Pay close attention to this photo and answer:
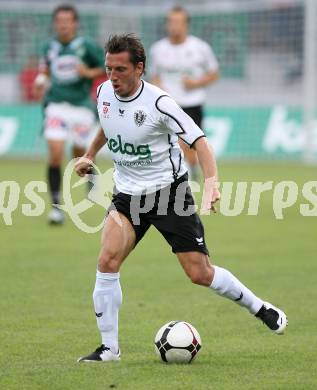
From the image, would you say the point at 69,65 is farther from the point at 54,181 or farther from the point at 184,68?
the point at 184,68

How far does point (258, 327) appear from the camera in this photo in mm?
7809

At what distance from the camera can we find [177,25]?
15.8 meters

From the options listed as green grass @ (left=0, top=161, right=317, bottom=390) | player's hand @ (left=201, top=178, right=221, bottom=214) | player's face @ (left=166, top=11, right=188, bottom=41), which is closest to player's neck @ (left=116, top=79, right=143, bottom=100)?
player's hand @ (left=201, top=178, right=221, bottom=214)

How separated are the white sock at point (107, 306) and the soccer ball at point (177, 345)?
11.0 inches

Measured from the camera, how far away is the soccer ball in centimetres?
657

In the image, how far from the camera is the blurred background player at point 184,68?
16.1 meters

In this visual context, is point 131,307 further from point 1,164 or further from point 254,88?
point 254,88

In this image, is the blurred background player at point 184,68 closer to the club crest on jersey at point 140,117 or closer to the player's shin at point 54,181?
the player's shin at point 54,181

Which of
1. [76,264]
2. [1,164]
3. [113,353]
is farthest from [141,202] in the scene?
[1,164]

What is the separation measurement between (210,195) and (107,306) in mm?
986

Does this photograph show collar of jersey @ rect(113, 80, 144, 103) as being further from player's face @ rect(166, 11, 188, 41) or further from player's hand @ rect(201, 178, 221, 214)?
player's face @ rect(166, 11, 188, 41)

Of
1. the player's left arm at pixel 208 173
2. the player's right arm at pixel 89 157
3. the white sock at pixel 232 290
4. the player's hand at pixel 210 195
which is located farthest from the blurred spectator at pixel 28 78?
the player's hand at pixel 210 195

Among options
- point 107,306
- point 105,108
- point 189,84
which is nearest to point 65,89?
point 189,84

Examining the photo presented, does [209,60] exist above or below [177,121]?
below
